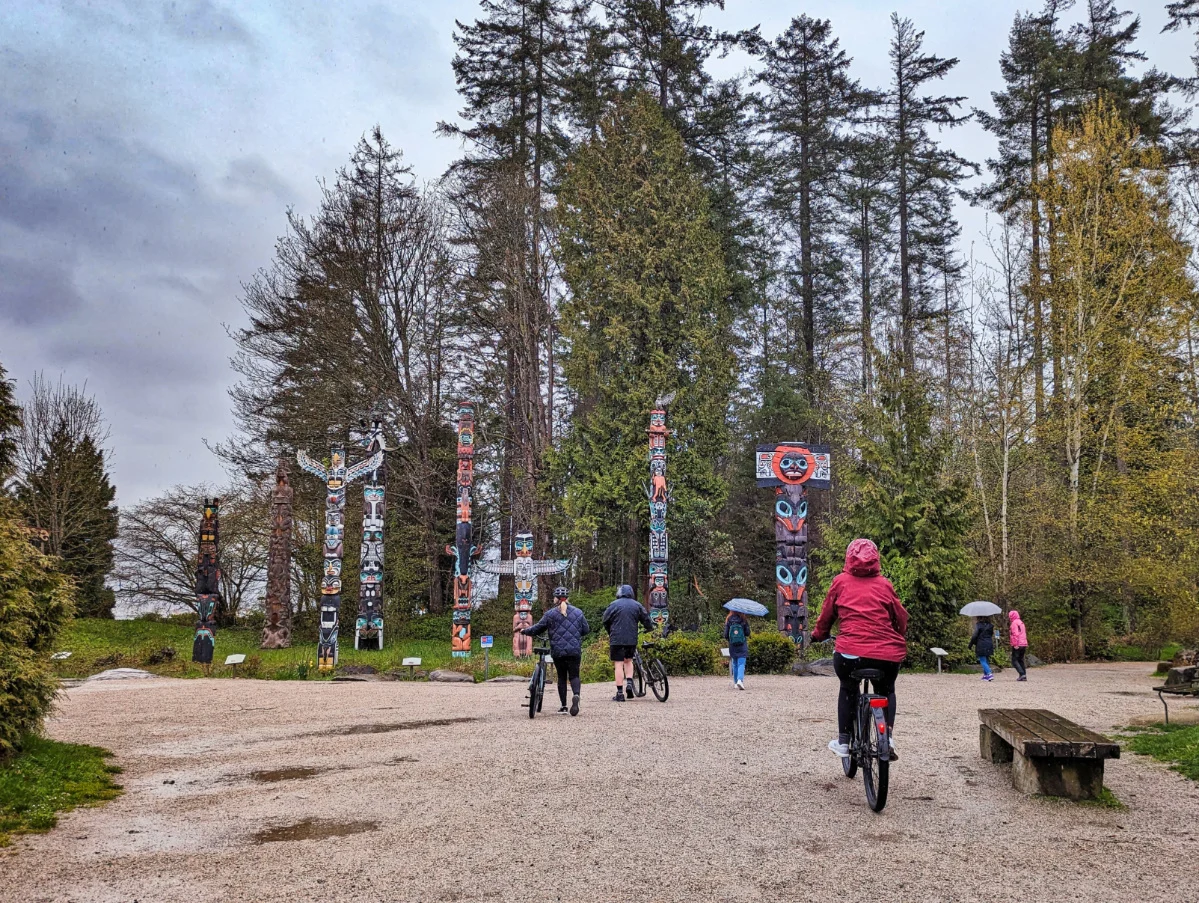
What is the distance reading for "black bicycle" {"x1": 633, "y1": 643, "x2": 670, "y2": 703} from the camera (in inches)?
502

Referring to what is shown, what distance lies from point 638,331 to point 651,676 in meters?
17.2

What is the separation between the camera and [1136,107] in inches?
1204

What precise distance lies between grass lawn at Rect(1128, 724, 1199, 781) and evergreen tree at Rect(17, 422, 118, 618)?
25.9m

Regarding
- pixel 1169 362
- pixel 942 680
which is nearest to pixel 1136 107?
pixel 1169 362

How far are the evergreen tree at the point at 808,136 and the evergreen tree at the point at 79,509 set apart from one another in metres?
25.8

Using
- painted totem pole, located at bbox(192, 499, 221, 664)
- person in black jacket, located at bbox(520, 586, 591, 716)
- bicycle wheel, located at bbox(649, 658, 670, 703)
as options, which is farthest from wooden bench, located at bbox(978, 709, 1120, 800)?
painted totem pole, located at bbox(192, 499, 221, 664)

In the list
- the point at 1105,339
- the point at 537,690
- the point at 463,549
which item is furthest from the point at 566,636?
the point at 1105,339

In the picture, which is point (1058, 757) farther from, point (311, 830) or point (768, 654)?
point (768, 654)

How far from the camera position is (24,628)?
768cm

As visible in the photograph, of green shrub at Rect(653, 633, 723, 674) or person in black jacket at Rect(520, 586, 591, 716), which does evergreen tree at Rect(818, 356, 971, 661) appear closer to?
green shrub at Rect(653, 633, 723, 674)

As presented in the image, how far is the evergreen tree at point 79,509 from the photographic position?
27359 millimetres

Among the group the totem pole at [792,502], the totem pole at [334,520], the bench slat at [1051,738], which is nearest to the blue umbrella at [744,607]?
the totem pole at [792,502]

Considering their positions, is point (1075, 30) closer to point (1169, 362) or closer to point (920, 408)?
point (1169, 362)

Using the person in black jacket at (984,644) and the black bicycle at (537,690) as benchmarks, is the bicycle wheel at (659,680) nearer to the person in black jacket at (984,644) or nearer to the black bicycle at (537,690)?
the black bicycle at (537,690)
